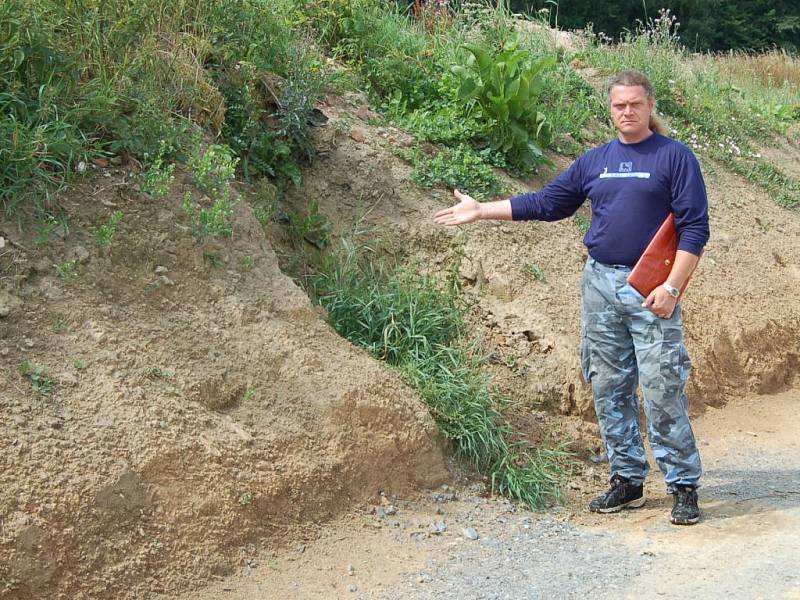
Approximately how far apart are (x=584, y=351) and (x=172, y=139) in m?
2.42

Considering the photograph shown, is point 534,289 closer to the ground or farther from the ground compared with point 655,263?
closer to the ground

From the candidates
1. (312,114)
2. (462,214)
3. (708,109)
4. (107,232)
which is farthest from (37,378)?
(708,109)

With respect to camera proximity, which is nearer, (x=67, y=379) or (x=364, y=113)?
(x=67, y=379)

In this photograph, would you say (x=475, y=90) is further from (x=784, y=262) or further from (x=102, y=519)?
(x=102, y=519)

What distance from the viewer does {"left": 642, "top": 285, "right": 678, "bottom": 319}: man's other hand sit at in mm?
4445

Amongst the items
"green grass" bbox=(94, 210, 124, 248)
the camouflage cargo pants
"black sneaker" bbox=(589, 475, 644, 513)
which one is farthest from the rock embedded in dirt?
"green grass" bbox=(94, 210, 124, 248)

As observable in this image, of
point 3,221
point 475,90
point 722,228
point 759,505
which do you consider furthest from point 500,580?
point 722,228

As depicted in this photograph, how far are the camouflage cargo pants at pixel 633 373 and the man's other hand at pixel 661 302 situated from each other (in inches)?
1.9

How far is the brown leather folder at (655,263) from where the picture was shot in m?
4.48

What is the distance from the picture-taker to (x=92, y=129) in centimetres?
496

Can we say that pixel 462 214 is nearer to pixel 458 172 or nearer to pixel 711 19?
pixel 458 172

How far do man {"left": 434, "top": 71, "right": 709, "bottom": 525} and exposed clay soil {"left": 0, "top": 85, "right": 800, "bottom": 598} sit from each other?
774 mm

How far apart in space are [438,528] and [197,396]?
1.28 meters

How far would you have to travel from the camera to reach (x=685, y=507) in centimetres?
462
